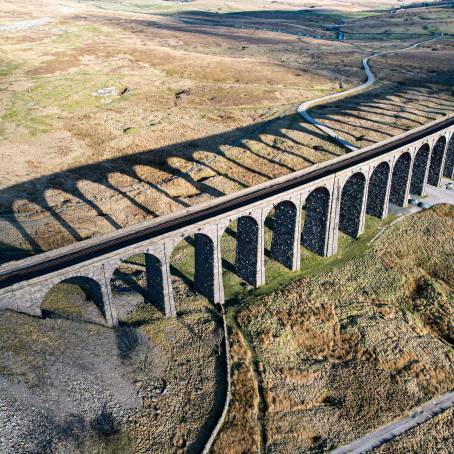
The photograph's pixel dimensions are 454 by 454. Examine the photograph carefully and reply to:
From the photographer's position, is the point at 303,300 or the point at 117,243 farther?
the point at 303,300

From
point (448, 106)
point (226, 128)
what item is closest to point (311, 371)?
point (226, 128)

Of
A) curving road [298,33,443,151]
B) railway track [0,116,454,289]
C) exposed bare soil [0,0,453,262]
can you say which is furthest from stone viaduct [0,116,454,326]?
curving road [298,33,443,151]

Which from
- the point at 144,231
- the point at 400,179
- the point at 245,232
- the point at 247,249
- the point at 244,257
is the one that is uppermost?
the point at 144,231

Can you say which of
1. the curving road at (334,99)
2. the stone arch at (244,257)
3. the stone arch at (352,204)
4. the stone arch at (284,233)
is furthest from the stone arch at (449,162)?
the stone arch at (244,257)

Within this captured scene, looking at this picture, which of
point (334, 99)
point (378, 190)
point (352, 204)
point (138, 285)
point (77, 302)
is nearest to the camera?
point (77, 302)

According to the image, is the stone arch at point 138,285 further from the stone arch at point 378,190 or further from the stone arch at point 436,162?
the stone arch at point 436,162

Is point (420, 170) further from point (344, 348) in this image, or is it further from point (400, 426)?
point (400, 426)

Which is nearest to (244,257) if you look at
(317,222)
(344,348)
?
(317,222)

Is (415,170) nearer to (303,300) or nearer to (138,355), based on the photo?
(303,300)
